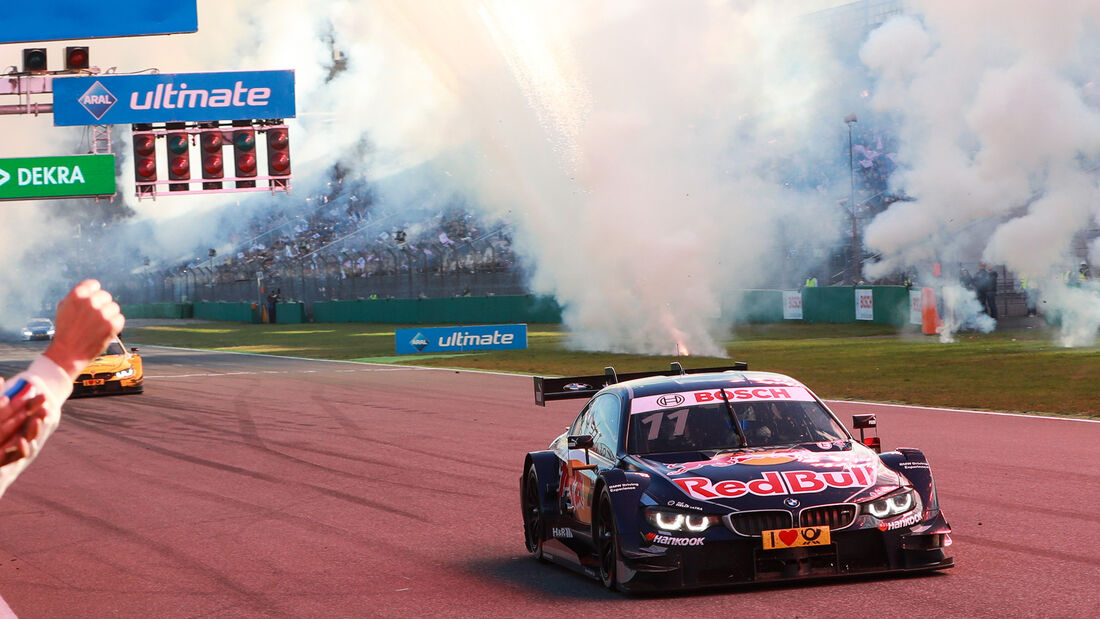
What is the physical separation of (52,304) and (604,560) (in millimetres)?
90684

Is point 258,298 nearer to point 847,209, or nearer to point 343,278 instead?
point 343,278

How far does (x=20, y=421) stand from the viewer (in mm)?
2619

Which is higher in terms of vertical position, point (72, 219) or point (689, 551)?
point (72, 219)

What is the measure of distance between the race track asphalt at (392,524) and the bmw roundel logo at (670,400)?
49.2 inches

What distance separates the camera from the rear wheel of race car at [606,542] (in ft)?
25.5

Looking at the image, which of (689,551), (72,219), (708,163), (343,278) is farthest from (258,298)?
(689,551)

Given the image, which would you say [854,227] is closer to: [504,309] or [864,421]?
[504,309]

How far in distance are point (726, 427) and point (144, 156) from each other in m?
25.9

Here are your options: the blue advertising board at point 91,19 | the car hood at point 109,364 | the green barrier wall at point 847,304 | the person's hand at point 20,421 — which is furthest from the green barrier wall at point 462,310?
the person's hand at point 20,421

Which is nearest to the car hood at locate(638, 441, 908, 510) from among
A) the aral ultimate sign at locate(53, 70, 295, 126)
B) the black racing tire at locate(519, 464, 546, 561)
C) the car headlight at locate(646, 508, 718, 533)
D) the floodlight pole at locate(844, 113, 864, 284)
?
the car headlight at locate(646, 508, 718, 533)

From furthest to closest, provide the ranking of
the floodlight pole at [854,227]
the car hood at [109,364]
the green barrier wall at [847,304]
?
the green barrier wall at [847,304]
the floodlight pole at [854,227]
the car hood at [109,364]

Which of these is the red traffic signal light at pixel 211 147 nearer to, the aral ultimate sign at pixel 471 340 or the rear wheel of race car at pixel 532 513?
the aral ultimate sign at pixel 471 340

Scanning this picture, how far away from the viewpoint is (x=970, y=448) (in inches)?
562

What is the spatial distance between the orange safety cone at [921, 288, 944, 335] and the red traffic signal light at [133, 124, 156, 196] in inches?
859
